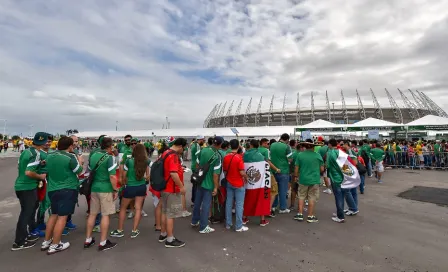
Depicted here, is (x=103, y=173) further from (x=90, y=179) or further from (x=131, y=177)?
(x=131, y=177)

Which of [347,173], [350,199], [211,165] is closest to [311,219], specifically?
[350,199]

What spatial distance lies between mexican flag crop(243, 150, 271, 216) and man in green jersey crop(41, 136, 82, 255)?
2.97 m

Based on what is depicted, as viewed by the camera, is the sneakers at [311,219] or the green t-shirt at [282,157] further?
the green t-shirt at [282,157]

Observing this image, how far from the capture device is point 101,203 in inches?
143

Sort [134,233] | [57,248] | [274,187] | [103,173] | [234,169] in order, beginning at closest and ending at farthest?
[57,248] → [103,173] → [134,233] → [234,169] → [274,187]

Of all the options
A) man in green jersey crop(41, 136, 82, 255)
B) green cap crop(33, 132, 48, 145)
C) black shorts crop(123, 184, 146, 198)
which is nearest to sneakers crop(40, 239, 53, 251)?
man in green jersey crop(41, 136, 82, 255)

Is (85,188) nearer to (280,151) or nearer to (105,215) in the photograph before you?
(105,215)

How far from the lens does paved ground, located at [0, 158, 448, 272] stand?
3.15 meters

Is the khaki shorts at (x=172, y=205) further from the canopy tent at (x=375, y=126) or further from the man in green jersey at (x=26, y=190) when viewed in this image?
the canopy tent at (x=375, y=126)

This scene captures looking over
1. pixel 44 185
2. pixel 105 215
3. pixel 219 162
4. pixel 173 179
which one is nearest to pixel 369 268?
pixel 219 162

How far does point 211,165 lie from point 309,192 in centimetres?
224

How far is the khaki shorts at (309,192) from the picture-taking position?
491cm


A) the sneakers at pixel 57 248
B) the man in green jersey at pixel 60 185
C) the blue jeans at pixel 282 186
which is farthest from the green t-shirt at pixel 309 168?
the sneakers at pixel 57 248

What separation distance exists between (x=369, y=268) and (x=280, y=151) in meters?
2.84
